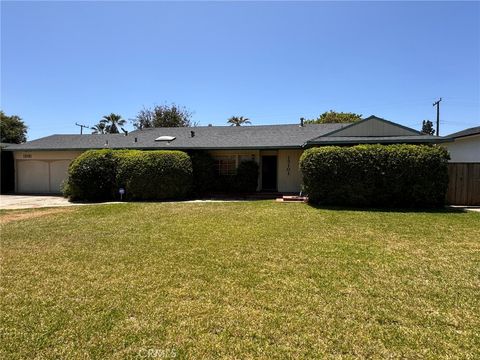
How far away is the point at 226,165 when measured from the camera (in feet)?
54.5

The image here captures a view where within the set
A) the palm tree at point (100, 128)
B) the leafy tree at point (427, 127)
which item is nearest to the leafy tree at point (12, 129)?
the palm tree at point (100, 128)

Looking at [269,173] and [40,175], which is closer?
[269,173]

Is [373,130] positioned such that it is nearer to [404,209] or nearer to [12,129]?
[404,209]

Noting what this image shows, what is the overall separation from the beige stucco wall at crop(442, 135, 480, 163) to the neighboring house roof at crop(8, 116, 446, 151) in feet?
20.0

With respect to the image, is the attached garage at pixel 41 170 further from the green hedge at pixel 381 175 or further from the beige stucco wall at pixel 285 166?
the green hedge at pixel 381 175

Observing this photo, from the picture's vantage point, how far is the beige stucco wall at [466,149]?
1648 centimetres

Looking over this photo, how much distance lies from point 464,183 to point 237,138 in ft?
34.9

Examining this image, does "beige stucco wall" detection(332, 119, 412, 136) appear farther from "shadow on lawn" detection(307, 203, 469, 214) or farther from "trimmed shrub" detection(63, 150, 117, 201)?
"trimmed shrub" detection(63, 150, 117, 201)

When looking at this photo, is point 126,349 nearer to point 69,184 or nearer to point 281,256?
point 281,256

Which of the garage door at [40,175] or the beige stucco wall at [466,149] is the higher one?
the beige stucco wall at [466,149]

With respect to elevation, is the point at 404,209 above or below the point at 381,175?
below

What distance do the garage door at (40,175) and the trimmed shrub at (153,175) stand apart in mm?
6334

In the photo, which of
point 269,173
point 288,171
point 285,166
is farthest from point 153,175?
point 288,171

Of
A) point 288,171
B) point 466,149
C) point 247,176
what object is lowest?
point 247,176
